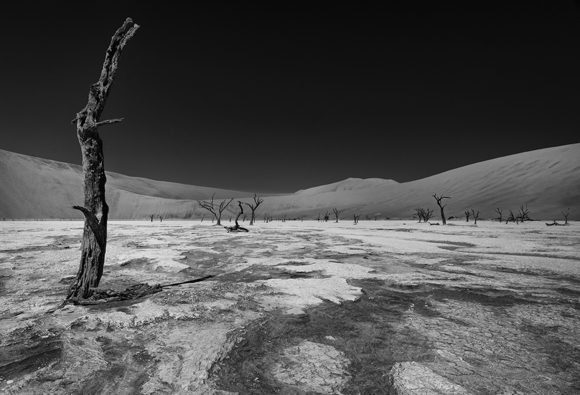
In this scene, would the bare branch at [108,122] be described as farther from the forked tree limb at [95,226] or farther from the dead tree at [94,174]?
the forked tree limb at [95,226]

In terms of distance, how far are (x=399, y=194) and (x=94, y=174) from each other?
113 metres

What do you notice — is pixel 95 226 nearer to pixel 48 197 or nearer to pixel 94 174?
pixel 94 174

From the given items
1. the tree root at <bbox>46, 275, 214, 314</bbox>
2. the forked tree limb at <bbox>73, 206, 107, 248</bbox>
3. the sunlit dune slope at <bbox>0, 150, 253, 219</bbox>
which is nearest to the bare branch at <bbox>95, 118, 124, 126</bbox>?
the forked tree limb at <bbox>73, 206, 107, 248</bbox>

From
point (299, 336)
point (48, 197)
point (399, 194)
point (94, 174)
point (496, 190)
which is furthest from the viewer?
point (399, 194)

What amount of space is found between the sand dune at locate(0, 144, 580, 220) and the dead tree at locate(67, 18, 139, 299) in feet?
257

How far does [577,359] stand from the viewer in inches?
119

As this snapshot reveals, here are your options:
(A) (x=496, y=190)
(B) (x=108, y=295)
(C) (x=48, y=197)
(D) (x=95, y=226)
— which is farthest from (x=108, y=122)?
(C) (x=48, y=197)

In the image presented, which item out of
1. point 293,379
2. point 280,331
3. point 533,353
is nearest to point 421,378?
point 293,379

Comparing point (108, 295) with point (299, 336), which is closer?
point (299, 336)

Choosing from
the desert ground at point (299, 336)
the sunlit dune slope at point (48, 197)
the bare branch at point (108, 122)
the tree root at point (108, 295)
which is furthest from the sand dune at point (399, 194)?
the bare branch at point (108, 122)

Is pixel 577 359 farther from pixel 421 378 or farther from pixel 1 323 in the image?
pixel 1 323

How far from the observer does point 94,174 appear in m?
5.21

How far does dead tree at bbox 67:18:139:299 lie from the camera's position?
199 inches

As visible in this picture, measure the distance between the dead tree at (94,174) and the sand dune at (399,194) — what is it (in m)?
78.2
